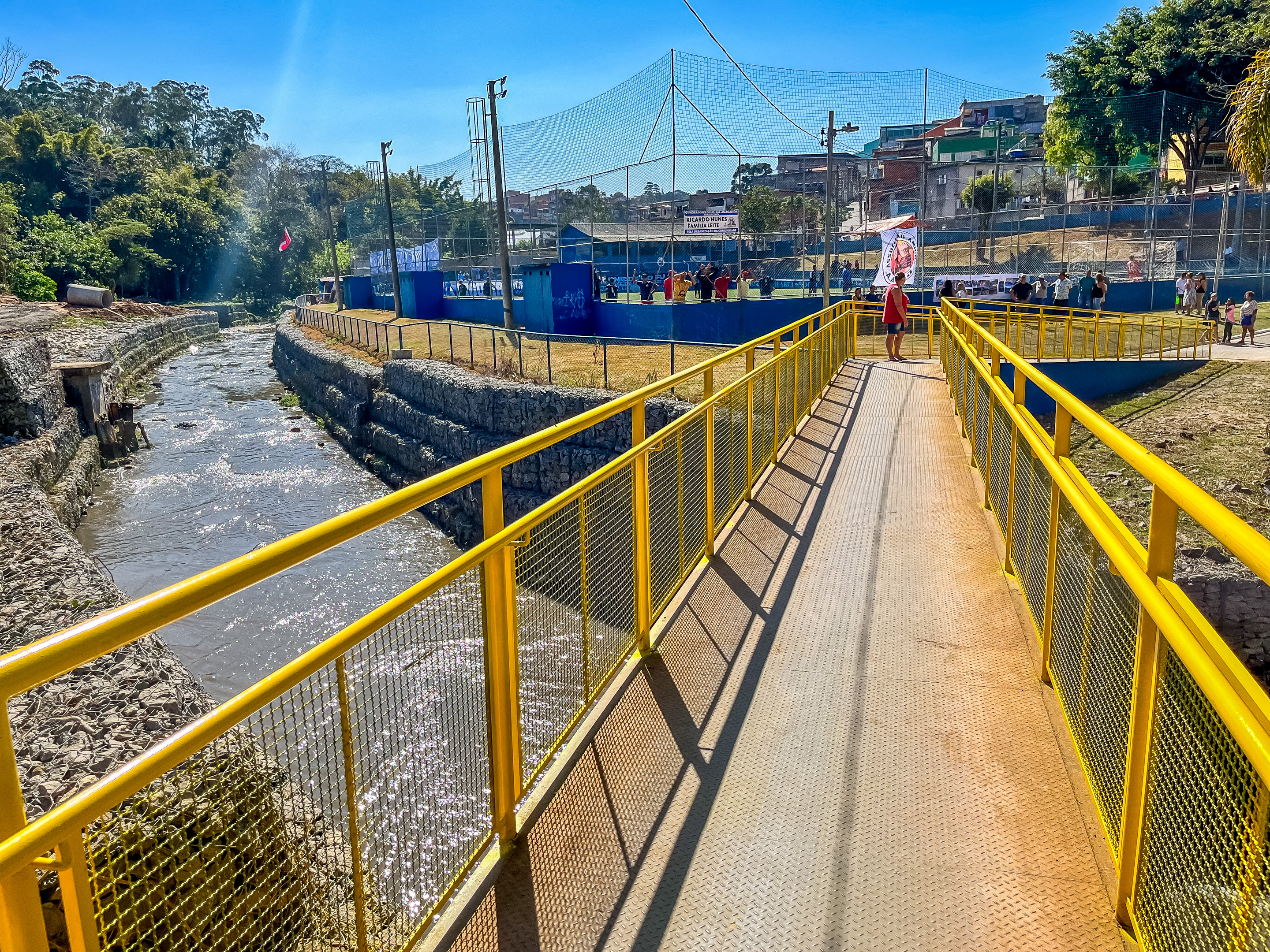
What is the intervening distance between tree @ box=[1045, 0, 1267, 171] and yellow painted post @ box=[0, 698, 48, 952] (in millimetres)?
47391

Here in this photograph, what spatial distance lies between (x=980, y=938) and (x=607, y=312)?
2570 centimetres

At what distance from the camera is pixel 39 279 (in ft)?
145

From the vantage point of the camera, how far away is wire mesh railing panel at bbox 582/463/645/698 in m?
4.06

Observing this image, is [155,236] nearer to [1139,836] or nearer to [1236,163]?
[1236,163]

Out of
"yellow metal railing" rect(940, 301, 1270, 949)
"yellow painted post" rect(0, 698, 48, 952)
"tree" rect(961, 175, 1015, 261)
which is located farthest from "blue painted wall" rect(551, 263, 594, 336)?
"tree" rect(961, 175, 1015, 261)

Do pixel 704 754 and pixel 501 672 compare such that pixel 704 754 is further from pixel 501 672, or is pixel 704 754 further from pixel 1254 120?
pixel 1254 120

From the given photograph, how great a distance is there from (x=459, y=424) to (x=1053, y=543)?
1743cm

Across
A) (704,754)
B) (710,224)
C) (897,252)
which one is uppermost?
(710,224)

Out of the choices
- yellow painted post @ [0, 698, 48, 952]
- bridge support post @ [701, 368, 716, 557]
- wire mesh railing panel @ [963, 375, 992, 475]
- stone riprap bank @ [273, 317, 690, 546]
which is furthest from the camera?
stone riprap bank @ [273, 317, 690, 546]

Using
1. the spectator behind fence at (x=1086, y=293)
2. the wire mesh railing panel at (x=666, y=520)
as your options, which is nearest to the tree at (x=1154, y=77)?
the spectator behind fence at (x=1086, y=293)

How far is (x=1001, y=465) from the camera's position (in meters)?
6.66

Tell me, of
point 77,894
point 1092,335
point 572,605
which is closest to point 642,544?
point 572,605

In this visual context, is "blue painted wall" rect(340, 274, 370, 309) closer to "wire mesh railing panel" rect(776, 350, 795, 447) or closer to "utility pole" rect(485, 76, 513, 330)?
"utility pole" rect(485, 76, 513, 330)

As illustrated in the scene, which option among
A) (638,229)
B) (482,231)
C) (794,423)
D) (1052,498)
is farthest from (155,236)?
(1052,498)
